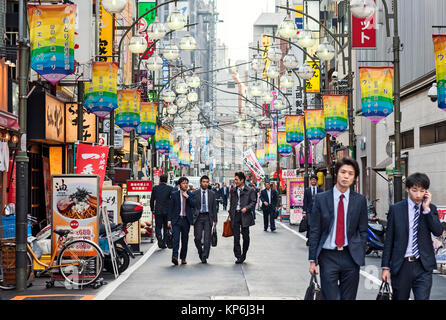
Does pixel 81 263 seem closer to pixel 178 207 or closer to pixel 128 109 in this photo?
pixel 178 207

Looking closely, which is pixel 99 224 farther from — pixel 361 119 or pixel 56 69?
pixel 361 119

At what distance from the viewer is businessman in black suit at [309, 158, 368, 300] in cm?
790

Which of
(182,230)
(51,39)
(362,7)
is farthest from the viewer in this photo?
(362,7)

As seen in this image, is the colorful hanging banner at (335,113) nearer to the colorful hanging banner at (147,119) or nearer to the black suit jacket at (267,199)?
the black suit jacket at (267,199)

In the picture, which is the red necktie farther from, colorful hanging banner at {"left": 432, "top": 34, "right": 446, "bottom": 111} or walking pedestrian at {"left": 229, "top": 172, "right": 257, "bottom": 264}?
walking pedestrian at {"left": 229, "top": 172, "right": 257, "bottom": 264}

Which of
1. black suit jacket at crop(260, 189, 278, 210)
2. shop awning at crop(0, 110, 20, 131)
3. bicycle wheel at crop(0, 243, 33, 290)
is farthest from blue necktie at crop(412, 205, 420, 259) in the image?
black suit jacket at crop(260, 189, 278, 210)

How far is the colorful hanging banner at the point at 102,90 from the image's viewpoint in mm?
22609

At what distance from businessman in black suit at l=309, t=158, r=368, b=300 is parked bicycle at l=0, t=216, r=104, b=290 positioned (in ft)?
21.4

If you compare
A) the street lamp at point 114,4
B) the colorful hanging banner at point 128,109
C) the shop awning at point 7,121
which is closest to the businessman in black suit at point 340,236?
the shop awning at point 7,121

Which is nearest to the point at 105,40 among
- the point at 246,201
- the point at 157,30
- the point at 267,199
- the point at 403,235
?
the point at 157,30

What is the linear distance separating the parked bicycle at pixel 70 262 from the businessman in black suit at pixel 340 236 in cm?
653

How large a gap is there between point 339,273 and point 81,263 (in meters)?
6.88

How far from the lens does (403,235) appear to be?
8234 millimetres
